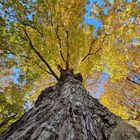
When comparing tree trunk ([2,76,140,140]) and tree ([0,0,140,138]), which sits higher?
tree ([0,0,140,138])

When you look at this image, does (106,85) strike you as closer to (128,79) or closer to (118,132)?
(128,79)

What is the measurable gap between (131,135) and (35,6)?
20.8ft

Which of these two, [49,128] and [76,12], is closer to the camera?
[49,128]

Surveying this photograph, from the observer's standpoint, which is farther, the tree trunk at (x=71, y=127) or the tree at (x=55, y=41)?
the tree at (x=55, y=41)

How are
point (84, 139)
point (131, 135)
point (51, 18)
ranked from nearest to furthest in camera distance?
point (84, 139), point (131, 135), point (51, 18)

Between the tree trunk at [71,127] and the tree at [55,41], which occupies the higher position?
the tree at [55,41]

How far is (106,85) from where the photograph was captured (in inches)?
521

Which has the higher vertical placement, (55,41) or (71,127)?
(55,41)

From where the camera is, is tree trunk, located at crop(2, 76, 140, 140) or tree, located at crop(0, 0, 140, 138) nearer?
tree trunk, located at crop(2, 76, 140, 140)

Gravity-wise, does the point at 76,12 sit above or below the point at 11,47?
above

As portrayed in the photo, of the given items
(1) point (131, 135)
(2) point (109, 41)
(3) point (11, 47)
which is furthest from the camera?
(2) point (109, 41)

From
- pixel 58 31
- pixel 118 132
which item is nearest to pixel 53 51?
pixel 58 31

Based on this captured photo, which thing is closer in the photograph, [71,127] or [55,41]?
[71,127]

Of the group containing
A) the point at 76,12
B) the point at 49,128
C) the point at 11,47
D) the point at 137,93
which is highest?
the point at 76,12
